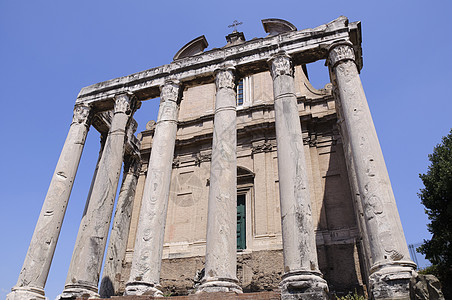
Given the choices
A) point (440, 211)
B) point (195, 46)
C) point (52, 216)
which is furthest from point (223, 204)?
point (195, 46)

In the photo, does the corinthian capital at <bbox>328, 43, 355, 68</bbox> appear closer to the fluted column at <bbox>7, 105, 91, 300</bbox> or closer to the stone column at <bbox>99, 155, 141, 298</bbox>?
the fluted column at <bbox>7, 105, 91, 300</bbox>

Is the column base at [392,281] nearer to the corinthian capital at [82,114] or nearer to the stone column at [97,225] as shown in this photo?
the stone column at [97,225]

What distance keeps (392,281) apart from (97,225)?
911 cm

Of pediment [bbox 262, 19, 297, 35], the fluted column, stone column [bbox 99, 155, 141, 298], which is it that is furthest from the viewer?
pediment [bbox 262, 19, 297, 35]

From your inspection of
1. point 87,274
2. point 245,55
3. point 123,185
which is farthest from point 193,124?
point 87,274

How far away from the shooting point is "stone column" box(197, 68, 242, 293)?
9.34m

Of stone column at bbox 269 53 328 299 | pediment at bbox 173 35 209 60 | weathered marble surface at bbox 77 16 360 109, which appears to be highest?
pediment at bbox 173 35 209 60

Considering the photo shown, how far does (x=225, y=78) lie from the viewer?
1329 cm

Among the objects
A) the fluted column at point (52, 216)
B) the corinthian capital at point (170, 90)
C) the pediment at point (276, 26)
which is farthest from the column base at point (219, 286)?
the pediment at point (276, 26)

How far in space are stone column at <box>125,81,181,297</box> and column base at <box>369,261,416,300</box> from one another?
19.1ft

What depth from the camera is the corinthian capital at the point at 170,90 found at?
1384 cm

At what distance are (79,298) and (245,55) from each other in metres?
10.2

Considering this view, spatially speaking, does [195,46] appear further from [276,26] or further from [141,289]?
[141,289]

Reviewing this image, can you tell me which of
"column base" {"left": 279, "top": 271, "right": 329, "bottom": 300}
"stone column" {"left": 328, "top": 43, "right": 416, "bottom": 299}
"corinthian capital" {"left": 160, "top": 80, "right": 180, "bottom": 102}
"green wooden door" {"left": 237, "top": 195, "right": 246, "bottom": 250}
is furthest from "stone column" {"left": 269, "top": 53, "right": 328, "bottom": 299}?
"green wooden door" {"left": 237, "top": 195, "right": 246, "bottom": 250}
